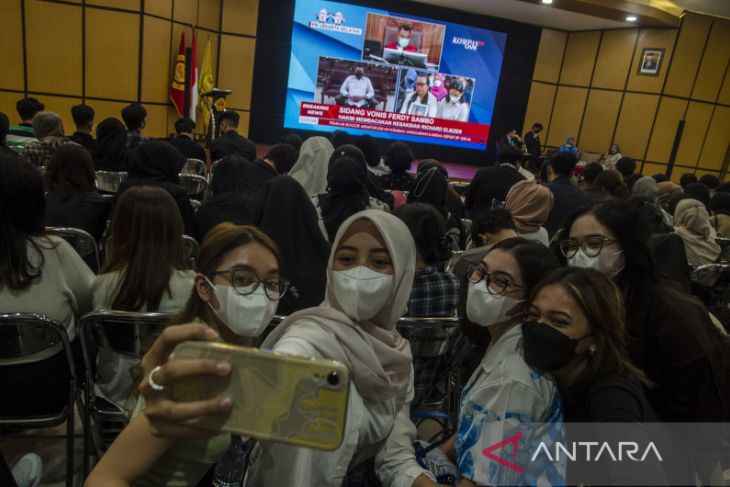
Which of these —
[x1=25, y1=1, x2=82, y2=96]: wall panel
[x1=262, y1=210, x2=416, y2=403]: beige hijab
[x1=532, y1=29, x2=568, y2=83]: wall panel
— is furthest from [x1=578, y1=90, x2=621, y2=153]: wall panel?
[x1=262, y1=210, x2=416, y2=403]: beige hijab

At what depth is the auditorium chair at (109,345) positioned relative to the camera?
165 centimetres

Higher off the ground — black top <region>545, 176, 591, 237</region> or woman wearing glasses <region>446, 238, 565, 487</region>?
black top <region>545, 176, 591, 237</region>

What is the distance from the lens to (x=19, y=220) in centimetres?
175

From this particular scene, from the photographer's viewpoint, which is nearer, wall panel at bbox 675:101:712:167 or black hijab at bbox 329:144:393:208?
black hijab at bbox 329:144:393:208

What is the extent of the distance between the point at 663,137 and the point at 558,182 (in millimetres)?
9359

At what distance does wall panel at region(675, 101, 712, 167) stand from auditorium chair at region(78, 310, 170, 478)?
13.6 metres

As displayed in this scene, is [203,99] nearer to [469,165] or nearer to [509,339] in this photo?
[469,165]

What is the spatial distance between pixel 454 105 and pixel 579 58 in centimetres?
380

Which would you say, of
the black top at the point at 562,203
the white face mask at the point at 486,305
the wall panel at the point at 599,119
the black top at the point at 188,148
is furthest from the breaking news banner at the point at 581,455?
the wall panel at the point at 599,119

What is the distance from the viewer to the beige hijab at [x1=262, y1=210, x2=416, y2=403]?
118 cm

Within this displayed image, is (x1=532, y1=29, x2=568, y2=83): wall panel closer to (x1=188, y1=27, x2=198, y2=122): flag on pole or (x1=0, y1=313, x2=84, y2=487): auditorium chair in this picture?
(x1=188, y1=27, x2=198, y2=122): flag on pole

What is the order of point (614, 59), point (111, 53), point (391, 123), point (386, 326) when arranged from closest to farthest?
point (386, 326) → point (111, 53) → point (391, 123) → point (614, 59)

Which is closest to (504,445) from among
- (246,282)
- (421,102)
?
(246,282)

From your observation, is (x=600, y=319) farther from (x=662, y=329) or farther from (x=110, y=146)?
(x=110, y=146)
